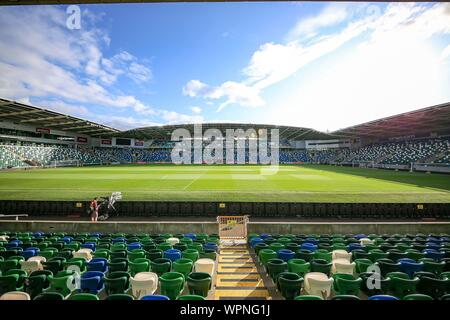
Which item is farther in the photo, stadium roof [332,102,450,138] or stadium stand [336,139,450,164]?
stadium stand [336,139,450,164]

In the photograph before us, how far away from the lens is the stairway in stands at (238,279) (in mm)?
7277

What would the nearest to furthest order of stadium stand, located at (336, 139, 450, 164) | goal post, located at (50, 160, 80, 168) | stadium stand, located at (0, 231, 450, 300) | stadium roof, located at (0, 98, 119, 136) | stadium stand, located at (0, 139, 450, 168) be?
stadium stand, located at (0, 231, 450, 300), stadium roof, located at (0, 98, 119, 136), stadium stand, located at (336, 139, 450, 164), stadium stand, located at (0, 139, 450, 168), goal post, located at (50, 160, 80, 168)

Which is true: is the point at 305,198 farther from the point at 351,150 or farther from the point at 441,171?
the point at 351,150

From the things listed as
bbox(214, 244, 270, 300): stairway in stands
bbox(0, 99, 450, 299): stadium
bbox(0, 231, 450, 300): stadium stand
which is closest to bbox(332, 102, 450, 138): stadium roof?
bbox(0, 99, 450, 299): stadium

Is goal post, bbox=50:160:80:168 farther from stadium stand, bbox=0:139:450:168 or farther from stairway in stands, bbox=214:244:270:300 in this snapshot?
stairway in stands, bbox=214:244:270:300

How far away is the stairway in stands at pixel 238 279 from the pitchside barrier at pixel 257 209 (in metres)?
9.40

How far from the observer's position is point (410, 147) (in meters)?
68.2

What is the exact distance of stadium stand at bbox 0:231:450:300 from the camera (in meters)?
6.06

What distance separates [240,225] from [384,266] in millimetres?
9228

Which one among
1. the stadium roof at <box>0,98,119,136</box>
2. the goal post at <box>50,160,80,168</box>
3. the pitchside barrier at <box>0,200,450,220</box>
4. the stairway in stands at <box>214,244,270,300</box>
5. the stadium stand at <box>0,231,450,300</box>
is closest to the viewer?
the stadium stand at <box>0,231,450,300</box>

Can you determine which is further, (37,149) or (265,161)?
(265,161)

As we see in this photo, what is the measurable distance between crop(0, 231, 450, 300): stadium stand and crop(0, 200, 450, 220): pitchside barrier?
10755 mm

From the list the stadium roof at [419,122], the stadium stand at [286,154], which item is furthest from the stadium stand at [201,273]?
the stadium stand at [286,154]
